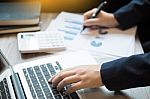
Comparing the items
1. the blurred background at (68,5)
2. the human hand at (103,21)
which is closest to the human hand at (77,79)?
the human hand at (103,21)

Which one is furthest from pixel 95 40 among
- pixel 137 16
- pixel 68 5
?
pixel 68 5

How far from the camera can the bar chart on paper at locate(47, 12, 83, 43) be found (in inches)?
43.7

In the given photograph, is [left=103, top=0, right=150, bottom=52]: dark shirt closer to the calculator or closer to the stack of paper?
the stack of paper

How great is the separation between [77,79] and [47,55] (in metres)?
0.20

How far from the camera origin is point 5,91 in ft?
2.74

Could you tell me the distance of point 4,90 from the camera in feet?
2.75

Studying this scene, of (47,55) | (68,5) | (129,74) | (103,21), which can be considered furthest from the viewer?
(68,5)

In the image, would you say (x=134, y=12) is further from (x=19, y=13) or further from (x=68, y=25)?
(x=19, y=13)

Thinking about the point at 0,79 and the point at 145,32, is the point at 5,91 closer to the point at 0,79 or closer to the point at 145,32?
the point at 0,79

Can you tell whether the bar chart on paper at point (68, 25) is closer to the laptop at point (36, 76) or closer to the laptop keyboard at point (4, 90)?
the laptop at point (36, 76)

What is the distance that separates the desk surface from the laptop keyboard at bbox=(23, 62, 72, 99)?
3.0 inches

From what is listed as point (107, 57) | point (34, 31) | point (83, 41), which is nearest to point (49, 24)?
point (34, 31)

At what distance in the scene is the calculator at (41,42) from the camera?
3.32 ft

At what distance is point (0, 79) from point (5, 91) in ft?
0.24
